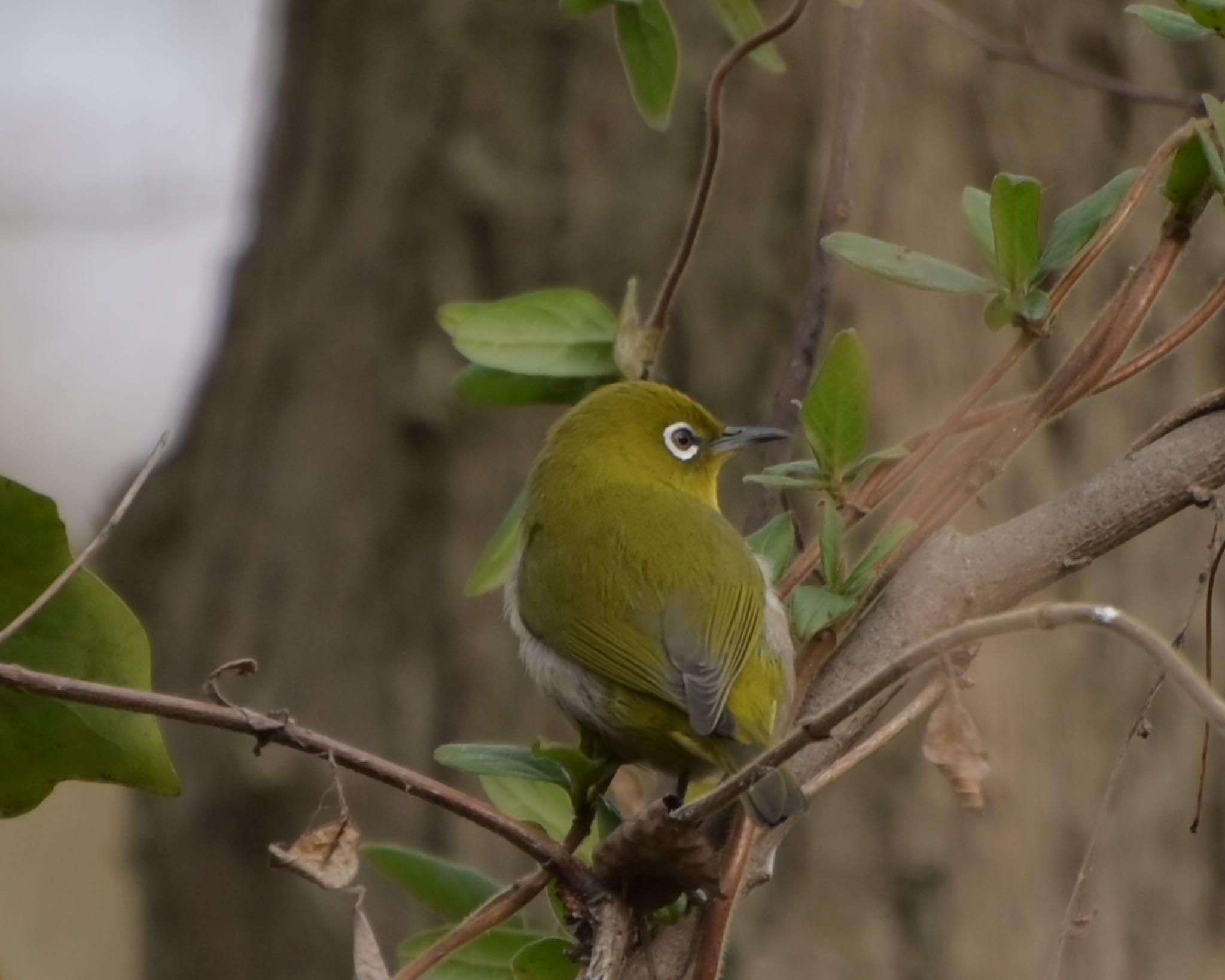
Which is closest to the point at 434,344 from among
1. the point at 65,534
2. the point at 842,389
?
the point at 842,389

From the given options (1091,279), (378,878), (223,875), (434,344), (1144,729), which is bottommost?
(223,875)

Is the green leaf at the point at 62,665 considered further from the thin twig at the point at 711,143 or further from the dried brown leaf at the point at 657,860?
the thin twig at the point at 711,143

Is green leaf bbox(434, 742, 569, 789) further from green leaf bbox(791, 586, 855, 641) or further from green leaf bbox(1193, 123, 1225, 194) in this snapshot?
green leaf bbox(1193, 123, 1225, 194)

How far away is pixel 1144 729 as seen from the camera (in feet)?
5.18

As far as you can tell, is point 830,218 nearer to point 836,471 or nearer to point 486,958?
point 836,471

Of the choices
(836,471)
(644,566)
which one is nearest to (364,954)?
(836,471)

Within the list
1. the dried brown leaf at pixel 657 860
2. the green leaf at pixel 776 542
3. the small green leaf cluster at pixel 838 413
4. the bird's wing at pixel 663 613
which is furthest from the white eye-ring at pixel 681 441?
the dried brown leaf at pixel 657 860

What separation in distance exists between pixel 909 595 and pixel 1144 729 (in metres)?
0.28

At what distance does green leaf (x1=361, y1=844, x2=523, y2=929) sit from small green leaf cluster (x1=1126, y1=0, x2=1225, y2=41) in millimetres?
1242

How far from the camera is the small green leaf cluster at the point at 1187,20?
1.62 m

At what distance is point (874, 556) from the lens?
1647mm

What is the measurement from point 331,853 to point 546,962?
0.93 ft

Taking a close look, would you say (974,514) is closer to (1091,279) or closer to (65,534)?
(1091,279)

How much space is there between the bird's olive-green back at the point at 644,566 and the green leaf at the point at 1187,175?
2.71 feet
